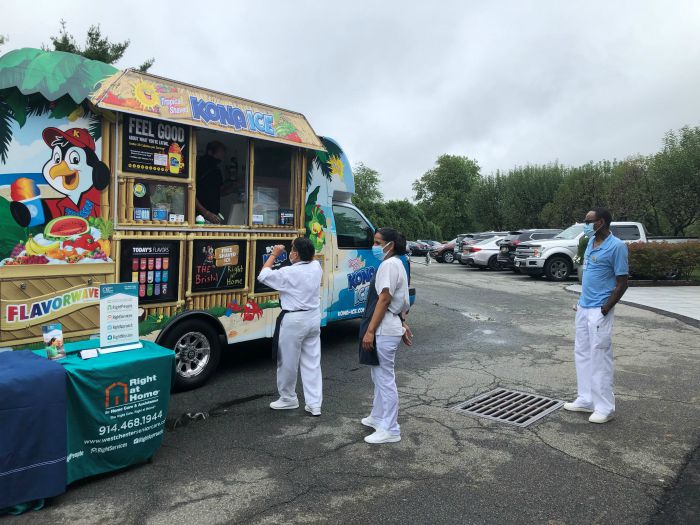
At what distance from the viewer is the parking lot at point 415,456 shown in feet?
10.9

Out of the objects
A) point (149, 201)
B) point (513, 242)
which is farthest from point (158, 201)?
point (513, 242)

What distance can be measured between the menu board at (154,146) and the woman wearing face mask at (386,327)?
2351mm

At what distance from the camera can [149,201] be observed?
5.28 meters

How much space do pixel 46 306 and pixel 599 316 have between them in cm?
489

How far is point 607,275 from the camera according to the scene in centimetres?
495

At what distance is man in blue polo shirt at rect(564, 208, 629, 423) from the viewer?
4887 mm

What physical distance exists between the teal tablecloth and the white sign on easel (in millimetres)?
102

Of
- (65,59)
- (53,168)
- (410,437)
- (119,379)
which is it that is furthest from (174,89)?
(410,437)

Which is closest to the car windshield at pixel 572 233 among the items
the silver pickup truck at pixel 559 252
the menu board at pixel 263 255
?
the silver pickup truck at pixel 559 252

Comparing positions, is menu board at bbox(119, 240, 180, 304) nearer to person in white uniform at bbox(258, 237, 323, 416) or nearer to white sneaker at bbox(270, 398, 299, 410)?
person in white uniform at bbox(258, 237, 323, 416)

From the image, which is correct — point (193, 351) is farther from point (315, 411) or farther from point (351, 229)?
point (351, 229)

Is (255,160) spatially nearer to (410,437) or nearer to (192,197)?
(192,197)

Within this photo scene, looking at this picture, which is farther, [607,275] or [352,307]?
[352,307]

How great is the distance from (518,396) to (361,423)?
1.92 meters
